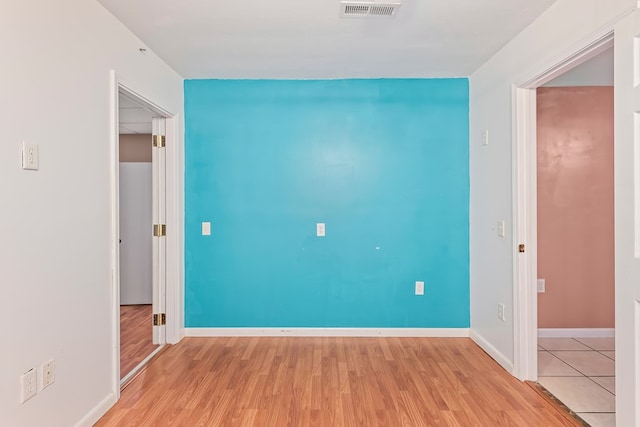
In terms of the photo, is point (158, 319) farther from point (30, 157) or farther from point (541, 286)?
point (541, 286)

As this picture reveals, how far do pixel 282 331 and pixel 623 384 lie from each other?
2.66 m

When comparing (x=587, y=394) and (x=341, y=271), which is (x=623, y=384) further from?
(x=341, y=271)

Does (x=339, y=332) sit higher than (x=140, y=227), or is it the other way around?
(x=140, y=227)

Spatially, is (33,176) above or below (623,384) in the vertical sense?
above

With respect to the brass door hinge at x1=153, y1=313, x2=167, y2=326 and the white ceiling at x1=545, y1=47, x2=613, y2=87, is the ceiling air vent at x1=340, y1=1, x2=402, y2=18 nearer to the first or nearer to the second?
the white ceiling at x1=545, y1=47, x2=613, y2=87

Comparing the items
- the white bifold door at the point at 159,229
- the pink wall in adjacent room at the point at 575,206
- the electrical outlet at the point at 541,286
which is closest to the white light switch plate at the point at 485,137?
the pink wall in adjacent room at the point at 575,206

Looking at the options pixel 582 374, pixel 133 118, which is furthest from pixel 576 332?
pixel 133 118

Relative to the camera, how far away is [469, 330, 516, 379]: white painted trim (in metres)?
3.01

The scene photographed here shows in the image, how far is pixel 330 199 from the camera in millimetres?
3842

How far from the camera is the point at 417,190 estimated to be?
3826mm

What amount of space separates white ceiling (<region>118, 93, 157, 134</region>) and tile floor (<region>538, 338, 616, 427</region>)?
447cm

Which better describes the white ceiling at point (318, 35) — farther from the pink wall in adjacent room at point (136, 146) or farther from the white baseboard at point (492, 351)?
the white baseboard at point (492, 351)

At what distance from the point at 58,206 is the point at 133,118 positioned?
317cm

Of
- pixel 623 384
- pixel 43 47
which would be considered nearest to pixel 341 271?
pixel 623 384
